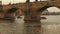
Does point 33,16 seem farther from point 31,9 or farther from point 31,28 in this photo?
point 31,28

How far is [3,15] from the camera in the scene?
6426mm

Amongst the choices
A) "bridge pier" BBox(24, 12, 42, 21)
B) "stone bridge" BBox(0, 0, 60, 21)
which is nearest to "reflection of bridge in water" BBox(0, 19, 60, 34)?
"stone bridge" BBox(0, 0, 60, 21)

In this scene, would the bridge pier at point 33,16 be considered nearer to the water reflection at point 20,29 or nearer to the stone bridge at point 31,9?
the stone bridge at point 31,9

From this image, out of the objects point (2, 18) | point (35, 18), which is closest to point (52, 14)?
point (2, 18)

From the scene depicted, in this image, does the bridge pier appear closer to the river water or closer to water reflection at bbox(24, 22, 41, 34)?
the river water

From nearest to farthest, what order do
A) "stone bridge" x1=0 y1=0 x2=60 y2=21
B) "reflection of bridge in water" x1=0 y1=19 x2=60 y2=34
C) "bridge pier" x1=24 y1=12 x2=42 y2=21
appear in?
"reflection of bridge in water" x1=0 y1=19 x2=60 y2=34
"stone bridge" x1=0 y1=0 x2=60 y2=21
"bridge pier" x1=24 y1=12 x2=42 y2=21

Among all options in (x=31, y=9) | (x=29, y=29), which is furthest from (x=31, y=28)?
(x=31, y=9)

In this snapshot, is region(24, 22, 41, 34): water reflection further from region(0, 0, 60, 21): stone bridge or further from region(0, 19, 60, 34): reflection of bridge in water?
region(0, 0, 60, 21): stone bridge

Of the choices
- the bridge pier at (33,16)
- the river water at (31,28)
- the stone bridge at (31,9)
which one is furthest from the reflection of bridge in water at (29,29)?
the bridge pier at (33,16)

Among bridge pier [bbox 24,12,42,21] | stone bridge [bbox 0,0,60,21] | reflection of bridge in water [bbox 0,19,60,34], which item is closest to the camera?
reflection of bridge in water [bbox 0,19,60,34]

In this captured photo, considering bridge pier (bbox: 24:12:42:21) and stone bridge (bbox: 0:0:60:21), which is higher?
stone bridge (bbox: 0:0:60:21)

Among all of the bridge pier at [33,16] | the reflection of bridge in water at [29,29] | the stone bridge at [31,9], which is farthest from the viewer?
the bridge pier at [33,16]

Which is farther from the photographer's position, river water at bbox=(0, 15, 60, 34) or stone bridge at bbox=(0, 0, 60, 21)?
stone bridge at bbox=(0, 0, 60, 21)

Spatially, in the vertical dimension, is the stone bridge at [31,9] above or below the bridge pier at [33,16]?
above
